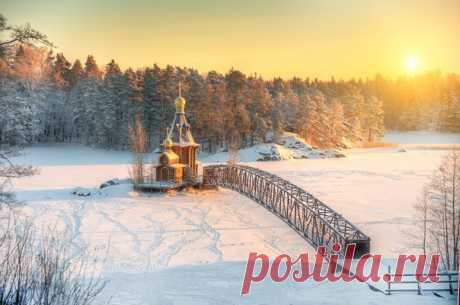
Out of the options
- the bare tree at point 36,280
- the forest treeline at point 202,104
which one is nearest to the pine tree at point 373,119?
the forest treeline at point 202,104

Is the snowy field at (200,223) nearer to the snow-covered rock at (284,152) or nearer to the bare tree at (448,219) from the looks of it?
the bare tree at (448,219)

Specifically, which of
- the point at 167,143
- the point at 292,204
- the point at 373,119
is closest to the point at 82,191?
the point at 167,143

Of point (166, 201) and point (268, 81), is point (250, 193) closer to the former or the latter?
point (166, 201)

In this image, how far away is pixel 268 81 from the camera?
27.2m

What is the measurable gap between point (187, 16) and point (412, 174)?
942 cm

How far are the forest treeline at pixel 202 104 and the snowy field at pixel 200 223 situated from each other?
31.0 inches

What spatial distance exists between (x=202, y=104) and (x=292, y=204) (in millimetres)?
9613

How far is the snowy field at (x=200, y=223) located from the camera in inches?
213

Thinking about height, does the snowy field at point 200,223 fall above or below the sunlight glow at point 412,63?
below

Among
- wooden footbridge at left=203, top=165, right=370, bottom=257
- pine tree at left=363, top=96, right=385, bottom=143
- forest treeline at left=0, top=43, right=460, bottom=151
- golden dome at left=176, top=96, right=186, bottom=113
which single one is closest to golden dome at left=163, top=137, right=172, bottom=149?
golden dome at left=176, top=96, right=186, bottom=113

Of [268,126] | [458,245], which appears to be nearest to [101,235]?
[458,245]

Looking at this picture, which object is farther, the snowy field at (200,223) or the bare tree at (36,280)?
the snowy field at (200,223)

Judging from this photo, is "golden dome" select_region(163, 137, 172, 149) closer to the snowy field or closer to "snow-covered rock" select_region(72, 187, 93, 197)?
the snowy field

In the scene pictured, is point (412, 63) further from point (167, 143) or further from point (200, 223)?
point (167, 143)
